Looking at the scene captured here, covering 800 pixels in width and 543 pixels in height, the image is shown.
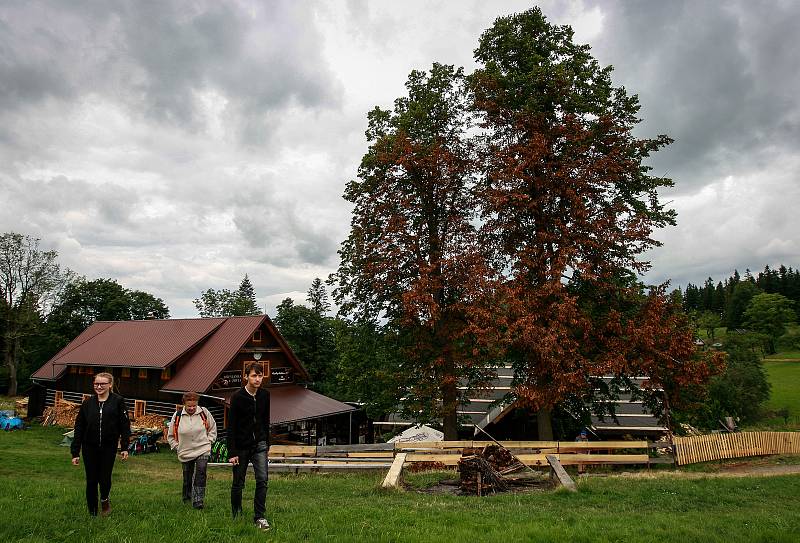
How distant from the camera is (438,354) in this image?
19484 millimetres

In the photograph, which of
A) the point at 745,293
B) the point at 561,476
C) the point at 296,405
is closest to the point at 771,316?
the point at 745,293

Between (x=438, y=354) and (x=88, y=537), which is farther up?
(x=438, y=354)

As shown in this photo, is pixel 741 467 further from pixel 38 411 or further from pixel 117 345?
pixel 38 411

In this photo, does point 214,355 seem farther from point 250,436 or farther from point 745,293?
point 745,293

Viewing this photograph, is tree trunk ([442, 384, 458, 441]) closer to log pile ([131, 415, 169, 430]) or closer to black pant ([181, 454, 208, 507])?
black pant ([181, 454, 208, 507])

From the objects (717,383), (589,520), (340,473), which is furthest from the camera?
(717,383)

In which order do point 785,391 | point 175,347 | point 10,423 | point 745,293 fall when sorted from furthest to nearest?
point 745,293 < point 785,391 < point 175,347 < point 10,423

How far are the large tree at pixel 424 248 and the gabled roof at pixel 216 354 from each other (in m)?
12.0

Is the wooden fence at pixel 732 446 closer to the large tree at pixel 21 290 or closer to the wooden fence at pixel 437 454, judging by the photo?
the wooden fence at pixel 437 454

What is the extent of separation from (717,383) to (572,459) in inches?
1173

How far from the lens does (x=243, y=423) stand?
265 inches

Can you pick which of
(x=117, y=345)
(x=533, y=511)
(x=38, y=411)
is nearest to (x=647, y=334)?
(x=533, y=511)

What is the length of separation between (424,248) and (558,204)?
560 cm

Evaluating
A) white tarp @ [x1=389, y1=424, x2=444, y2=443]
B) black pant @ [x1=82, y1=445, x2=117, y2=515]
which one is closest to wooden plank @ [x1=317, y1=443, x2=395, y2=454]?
white tarp @ [x1=389, y1=424, x2=444, y2=443]
